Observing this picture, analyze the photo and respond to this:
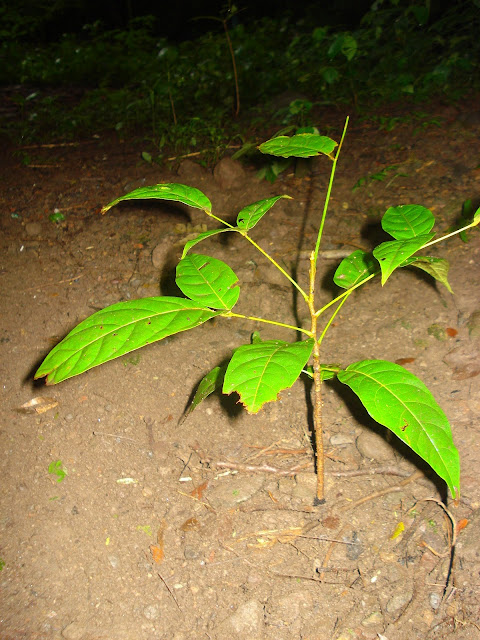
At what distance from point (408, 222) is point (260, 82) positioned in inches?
122

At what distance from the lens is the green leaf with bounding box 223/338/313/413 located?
3.57 feet

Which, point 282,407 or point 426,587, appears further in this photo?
point 282,407

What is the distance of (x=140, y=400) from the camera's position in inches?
76.1

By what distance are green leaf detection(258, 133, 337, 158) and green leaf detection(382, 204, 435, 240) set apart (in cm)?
25

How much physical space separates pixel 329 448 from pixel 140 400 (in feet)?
2.39

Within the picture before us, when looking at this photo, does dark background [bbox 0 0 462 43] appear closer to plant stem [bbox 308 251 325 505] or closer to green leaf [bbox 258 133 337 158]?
green leaf [bbox 258 133 337 158]

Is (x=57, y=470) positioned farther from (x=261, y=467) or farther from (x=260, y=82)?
(x=260, y=82)

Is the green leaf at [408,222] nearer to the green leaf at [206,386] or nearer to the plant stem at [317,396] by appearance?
the plant stem at [317,396]

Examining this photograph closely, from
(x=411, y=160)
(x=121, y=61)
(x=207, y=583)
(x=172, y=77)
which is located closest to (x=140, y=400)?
(x=207, y=583)

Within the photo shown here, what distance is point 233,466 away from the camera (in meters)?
1.72

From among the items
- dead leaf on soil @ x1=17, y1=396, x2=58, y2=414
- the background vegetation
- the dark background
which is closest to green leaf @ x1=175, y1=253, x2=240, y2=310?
dead leaf on soil @ x1=17, y1=396, x2=58, y2=414

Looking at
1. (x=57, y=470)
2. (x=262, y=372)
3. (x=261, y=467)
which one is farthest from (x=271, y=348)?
(x=57, y=470)

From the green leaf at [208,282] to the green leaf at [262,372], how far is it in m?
0.18

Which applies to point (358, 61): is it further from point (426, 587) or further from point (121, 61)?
point (426, 587)
